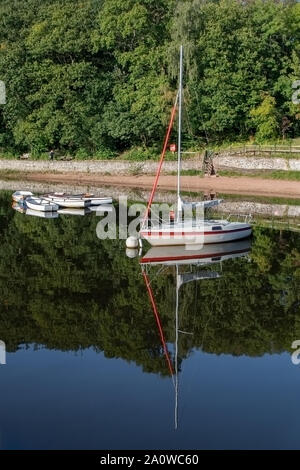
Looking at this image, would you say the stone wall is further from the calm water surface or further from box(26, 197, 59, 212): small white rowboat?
the calm water surface

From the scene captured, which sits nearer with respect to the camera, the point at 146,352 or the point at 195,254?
the point at 146,352

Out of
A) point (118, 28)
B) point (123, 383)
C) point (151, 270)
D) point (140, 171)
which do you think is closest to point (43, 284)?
point (151, 270)

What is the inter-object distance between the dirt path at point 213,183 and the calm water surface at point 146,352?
20439 mm

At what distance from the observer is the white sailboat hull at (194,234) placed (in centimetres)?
3391

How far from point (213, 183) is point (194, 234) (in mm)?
23378

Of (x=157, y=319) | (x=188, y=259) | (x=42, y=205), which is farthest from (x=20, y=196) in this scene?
(x=157, y=319)

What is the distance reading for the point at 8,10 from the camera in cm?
8281

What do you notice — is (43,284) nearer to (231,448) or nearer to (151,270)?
(151,270)

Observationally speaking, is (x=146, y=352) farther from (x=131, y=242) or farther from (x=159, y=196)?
(x=159, y=196)

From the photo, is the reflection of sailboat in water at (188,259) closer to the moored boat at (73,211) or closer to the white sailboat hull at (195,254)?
the white sailboat hull at (195,254)

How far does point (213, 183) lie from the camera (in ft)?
187

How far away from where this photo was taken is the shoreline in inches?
2095

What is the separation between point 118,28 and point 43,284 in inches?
1912

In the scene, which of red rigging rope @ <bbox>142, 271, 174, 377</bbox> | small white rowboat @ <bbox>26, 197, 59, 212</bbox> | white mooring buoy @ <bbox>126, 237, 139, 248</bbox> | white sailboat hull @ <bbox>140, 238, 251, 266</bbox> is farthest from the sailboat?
small white rowboat @ <bbox>26, 197, 59, 212</bbox>
